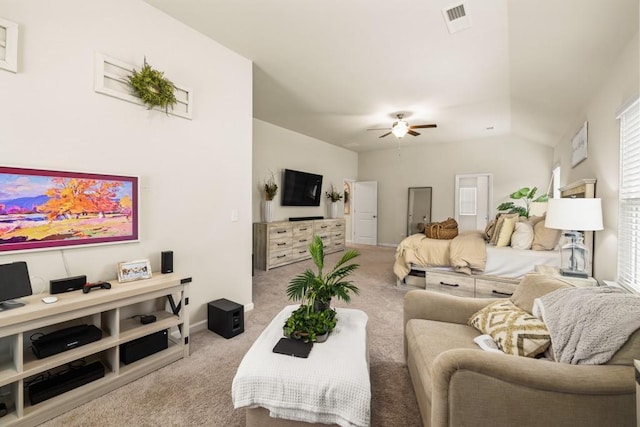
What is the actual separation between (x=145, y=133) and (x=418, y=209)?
6483mm

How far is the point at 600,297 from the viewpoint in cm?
113

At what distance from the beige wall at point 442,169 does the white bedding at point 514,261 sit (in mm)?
3502

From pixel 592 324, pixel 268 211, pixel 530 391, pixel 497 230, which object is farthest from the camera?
pixel 268 211

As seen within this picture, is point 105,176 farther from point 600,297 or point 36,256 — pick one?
point 600,297

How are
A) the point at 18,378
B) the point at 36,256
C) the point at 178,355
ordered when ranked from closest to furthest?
1. the point at 18,378
2. the point at 36,256
3. the point at 178,355

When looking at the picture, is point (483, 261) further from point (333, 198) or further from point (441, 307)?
point (333, 198)

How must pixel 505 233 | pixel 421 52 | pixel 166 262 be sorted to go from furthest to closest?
pixel 505 233, pixel 421 52, pixel 166 262

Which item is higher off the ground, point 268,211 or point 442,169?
point 442,169

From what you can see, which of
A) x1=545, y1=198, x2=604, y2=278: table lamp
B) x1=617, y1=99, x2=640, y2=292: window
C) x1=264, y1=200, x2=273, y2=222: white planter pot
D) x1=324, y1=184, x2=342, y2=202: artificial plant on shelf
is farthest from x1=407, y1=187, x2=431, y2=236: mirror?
x1=617, y1=99, x2=640, y2=292: window

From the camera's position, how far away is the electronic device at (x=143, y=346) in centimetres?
194

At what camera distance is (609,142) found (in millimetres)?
2453

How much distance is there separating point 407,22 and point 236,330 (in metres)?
3.14

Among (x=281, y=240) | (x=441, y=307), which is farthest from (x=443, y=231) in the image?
(x=281, y=240)

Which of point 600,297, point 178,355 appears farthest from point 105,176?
point 600,297
